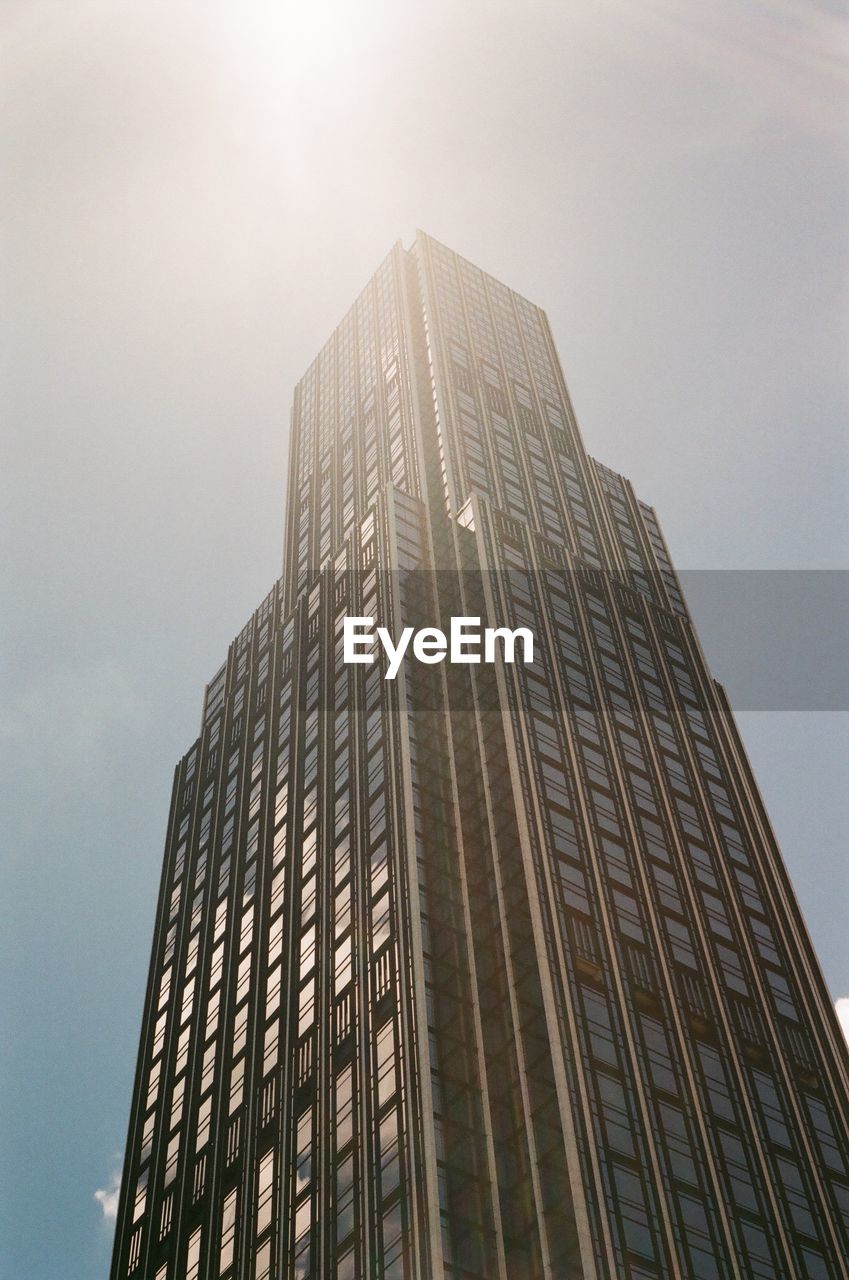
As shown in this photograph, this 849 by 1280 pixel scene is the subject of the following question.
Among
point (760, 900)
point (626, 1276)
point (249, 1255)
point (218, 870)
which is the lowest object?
point (626, 1276)

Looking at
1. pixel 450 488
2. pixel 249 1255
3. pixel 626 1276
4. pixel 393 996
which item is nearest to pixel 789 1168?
pixel 626 1276

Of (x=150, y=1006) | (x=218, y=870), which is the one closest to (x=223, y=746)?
(x=218, y=870)

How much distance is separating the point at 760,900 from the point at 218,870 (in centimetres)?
4071

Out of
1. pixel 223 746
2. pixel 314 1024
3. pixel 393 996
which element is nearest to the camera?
pixel 393 996

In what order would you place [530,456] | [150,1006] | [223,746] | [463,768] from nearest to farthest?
[463,768] → [150,1006] → [223,746] → [530,456]

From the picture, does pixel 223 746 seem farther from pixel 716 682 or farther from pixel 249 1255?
pixel 249 1255

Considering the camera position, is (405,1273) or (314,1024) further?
(314,1024)

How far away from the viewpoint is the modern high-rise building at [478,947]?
66438mm

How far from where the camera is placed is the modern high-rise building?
218 ft

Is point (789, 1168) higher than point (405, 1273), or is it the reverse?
point (789, 1168)

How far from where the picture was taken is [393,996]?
73000 mm

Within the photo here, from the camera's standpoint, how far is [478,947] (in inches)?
2992

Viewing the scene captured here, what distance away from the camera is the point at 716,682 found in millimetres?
114000

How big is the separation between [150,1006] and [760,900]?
1843 inches
